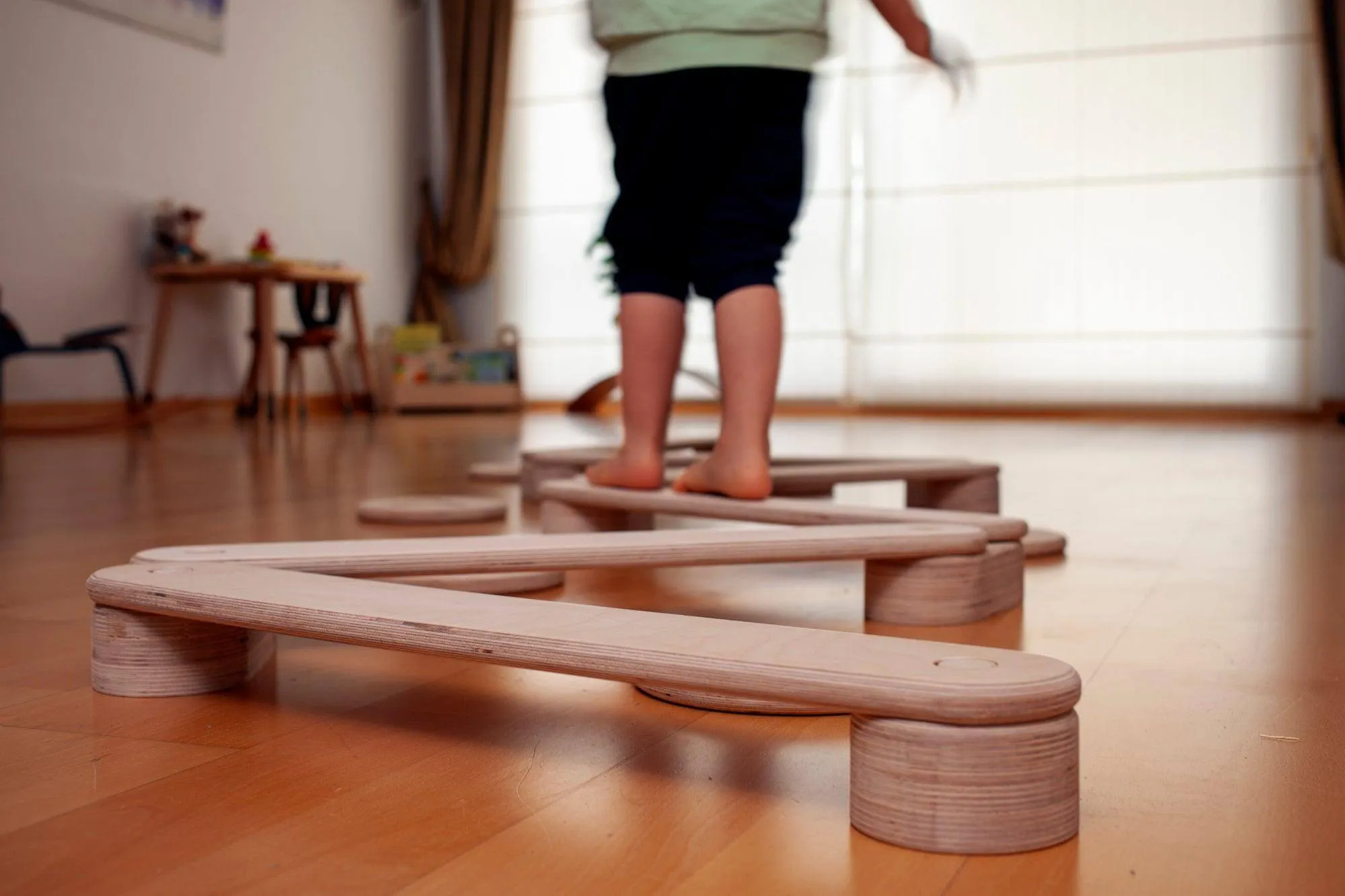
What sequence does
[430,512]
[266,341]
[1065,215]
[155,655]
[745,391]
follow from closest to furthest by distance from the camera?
[155,655], [745,391], [430,512], [266,341], [1065,215]

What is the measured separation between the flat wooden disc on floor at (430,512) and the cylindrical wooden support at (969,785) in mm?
1209

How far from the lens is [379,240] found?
6812 mm

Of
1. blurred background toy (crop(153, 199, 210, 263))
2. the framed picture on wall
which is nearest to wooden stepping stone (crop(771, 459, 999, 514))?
blurred background toy (crop(153, 199, 210, 263))

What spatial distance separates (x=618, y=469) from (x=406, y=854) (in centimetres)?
93

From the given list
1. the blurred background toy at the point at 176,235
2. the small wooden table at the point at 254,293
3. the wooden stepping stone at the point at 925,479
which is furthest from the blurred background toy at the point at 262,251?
the wooden stepping stone at the point at 925,479

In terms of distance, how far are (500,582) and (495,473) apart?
122 cm

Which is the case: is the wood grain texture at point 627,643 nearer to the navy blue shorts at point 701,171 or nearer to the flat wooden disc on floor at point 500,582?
the flat wooden disc on floor at point 500,582

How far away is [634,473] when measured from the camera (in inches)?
57.8

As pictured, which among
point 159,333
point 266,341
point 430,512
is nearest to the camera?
point 430,512

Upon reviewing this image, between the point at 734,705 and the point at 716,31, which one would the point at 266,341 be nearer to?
the point at 716,31

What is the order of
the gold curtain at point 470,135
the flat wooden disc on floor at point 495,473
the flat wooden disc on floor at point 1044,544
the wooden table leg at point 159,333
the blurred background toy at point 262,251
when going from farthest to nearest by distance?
the gold curtain at point 470,135, the blurred background toy at point 262,251, the wooden table leg at point 159,333, the flat wooden disc on floor at point 495,473, the flat wooden disc on floor at point 1044,544

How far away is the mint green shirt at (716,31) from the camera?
4.67 ft

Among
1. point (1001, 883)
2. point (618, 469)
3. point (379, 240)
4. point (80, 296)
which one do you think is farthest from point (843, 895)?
point (379, 240)

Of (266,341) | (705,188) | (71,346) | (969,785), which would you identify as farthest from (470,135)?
(969,785)
